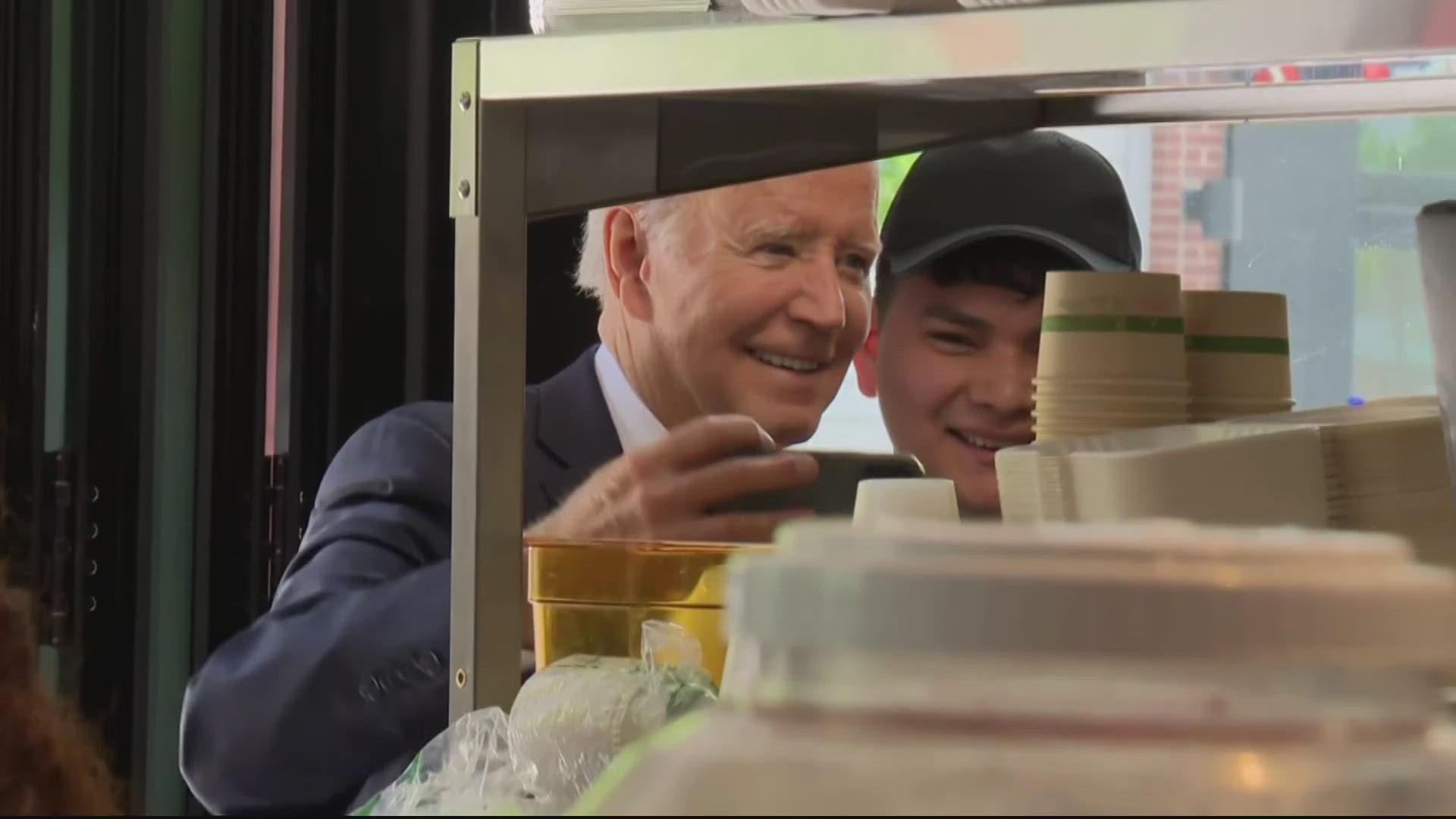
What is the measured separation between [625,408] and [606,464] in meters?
0.09

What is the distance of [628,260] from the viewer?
114 centimetres

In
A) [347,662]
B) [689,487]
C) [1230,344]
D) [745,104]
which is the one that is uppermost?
[745,104]

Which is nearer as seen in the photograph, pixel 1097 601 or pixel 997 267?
pixel 1097 601

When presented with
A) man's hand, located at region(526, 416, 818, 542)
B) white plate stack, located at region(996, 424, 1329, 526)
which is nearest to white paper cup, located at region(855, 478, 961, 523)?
white plate stack, located at region(996, 424, 1329, 526)

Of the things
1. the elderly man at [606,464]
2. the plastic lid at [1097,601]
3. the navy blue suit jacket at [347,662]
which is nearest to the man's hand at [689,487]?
the elderly man at [606,464]

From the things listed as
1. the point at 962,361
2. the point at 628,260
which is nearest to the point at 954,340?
the point at 962,361

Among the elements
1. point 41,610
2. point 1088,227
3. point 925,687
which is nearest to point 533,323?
point 1088,227

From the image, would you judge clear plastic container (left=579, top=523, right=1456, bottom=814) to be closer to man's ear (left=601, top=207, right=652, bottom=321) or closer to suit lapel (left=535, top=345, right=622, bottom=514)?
suit lapel (left=535, top=345, right=622, bottom=514)

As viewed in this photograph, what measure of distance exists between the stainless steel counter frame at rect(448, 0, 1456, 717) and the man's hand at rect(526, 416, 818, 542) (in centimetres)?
10

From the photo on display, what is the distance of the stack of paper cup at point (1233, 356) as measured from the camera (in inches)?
34.8

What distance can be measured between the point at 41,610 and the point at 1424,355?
1308mm

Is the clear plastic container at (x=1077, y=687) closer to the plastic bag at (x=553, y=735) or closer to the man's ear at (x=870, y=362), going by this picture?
the plastic bag at (x=553, y=735)

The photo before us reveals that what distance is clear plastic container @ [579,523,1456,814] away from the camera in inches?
10.3

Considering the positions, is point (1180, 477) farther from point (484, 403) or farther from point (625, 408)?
point (625, 408)
